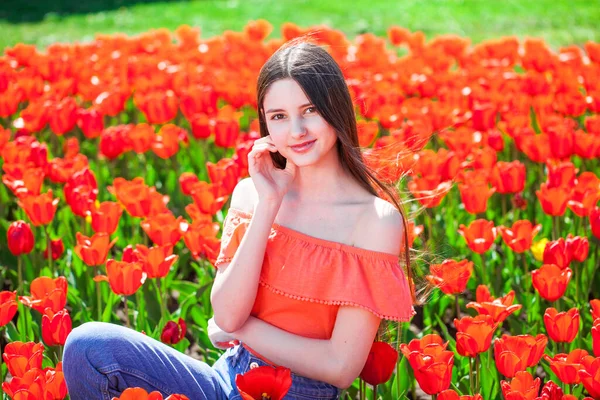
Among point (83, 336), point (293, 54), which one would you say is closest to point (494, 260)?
point (293, 54)

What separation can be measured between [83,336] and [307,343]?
1.92ft

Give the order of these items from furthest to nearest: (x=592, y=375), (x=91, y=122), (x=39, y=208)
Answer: (x=91, y=122) < (x=39, y=208) < (x=592, y=375)

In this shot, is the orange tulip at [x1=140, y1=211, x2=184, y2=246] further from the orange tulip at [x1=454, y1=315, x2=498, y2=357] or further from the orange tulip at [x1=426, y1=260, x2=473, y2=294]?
the orange tulip at [x1=454, y1=315, x2=498, y2=357]

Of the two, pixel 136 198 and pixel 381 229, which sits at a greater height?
pixel 381 229

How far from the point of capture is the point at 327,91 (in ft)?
8.23

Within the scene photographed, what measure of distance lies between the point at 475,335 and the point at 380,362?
0.29 m

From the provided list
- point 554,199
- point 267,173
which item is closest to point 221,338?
point 267,173

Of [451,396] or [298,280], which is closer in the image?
[451,396]

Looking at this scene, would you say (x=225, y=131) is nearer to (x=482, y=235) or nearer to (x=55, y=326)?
(x=482, y=235)

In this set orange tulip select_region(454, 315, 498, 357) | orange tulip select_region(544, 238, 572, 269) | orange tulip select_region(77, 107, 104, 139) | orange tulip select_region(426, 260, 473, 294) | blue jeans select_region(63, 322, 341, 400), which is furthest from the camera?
orange tulip select_region(77, 107, 104, 139)

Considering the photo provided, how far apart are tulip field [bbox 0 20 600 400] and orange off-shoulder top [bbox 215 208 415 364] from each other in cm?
14

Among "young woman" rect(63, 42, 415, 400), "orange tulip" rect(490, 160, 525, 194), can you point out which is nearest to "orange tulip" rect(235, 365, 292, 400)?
"young woman" rect(63, 42, 415, 400)

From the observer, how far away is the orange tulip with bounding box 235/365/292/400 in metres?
2.21

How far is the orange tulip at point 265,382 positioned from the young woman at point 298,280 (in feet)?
0.84
